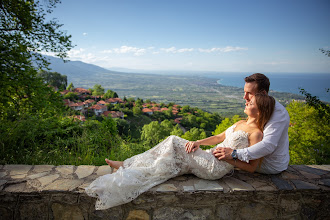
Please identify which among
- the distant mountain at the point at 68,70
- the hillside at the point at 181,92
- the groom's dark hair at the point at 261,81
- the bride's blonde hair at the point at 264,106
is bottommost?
the hillside at the point at 181,92

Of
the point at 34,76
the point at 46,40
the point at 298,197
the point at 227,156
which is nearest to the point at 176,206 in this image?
the point at 227,156

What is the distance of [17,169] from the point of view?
6.87 feet

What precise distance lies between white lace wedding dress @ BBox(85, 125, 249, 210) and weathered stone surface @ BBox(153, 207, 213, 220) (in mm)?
264

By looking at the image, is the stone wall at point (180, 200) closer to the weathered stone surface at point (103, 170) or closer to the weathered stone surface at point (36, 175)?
the weathered stone surface at point (36, 175)

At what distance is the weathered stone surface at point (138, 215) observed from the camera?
1712mm


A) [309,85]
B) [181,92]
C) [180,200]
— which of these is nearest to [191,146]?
[180,200]

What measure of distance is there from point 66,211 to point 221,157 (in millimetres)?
1570

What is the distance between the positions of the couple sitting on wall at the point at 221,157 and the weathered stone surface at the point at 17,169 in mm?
952

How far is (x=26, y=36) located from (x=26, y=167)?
14.6 ft

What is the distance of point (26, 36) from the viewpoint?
5.01m

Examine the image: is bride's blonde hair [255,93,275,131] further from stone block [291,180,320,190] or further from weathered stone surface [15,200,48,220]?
weathered stone surface [15,200,48,220]

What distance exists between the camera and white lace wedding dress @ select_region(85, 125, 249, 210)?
1.63 meters

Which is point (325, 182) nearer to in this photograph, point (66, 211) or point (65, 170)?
point (66, 211)

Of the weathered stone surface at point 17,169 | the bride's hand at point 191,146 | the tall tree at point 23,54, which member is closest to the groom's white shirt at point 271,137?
the bride's hand at point 191,146
